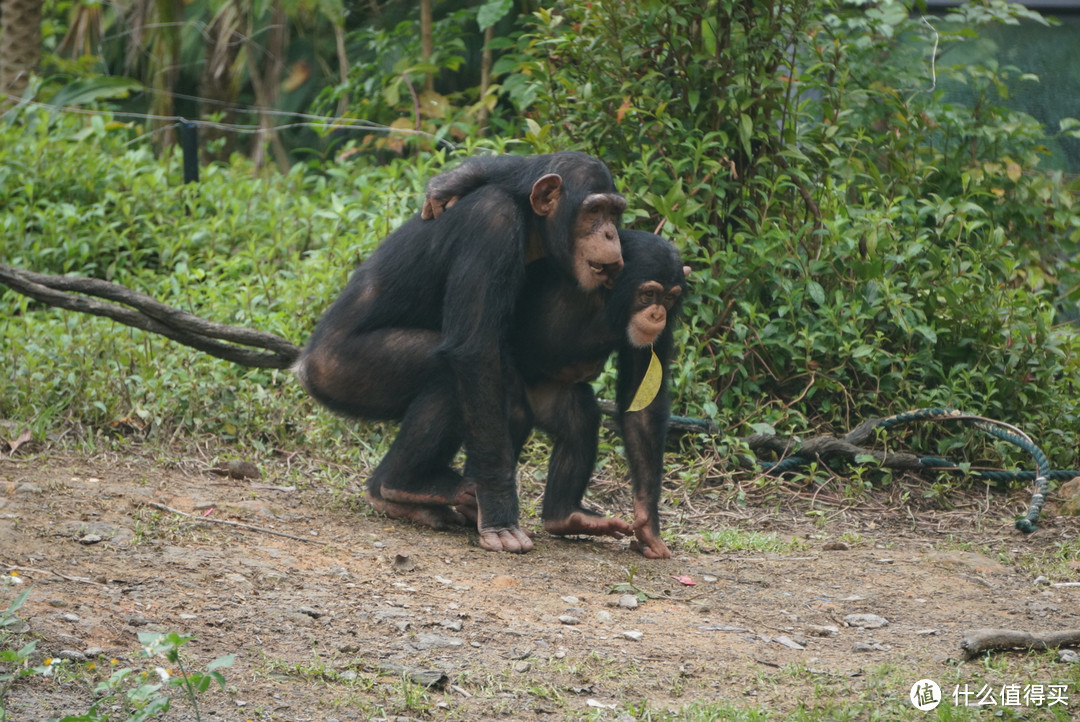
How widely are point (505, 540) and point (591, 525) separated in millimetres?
356

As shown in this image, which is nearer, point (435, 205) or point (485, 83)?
point (435, 205)

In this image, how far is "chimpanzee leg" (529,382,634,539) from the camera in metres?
4.32

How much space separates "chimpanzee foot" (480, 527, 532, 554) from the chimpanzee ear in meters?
1.18

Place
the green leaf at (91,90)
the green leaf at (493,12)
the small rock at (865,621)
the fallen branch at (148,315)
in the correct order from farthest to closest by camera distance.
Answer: the green leaf at (91,90) < the green leaf at (493,12) < the fallen branch at (148,315) < the small rock at (865,621)

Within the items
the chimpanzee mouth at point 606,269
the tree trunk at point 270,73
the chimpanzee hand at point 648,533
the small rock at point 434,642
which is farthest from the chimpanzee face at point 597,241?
the tree trunk at point 270,73

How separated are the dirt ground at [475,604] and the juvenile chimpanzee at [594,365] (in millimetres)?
187

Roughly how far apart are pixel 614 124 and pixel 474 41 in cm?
601

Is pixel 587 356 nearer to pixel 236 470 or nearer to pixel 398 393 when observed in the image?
pixel 398 393

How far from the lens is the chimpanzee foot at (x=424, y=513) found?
438cm

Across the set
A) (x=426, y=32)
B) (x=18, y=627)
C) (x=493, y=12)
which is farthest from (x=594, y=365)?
(x=426, y=32)

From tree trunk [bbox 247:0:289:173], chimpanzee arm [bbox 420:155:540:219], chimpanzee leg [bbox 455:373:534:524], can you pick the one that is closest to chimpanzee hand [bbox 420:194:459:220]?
chimpanzee arm [bbox 420:155:540:219]

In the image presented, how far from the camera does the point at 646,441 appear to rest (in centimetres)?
431

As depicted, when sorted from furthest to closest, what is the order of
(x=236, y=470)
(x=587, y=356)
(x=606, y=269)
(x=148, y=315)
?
(x=148, y=315), (x=236, y=470), (x=587, y=356), (x=606, y=269)
